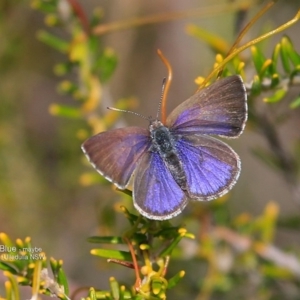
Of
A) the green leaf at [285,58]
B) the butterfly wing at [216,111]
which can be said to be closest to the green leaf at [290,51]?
the green leaf at [285,58]

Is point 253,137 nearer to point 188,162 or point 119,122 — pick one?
point 119,122

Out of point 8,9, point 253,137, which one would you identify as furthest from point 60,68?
point 253,137

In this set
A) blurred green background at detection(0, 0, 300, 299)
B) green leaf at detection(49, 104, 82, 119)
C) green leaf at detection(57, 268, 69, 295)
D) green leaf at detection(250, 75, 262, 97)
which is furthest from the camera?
blurred green background at detection(0, 0, 300, 299)

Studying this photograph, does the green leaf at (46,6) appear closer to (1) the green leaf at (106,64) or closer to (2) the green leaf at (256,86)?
(1) the green leaf at (106,64)

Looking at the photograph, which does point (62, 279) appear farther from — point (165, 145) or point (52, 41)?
point (52, 41)

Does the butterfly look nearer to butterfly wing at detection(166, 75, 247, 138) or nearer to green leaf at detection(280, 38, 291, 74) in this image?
butterfly wing at detection(166, 75, 247, 138)

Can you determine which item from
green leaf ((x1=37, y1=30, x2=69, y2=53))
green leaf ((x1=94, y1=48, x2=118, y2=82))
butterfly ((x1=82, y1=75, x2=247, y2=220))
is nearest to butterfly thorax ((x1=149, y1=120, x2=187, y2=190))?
butterfly ((x1=82, y1=75, x2=247, y2=220))

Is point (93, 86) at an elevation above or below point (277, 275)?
above
